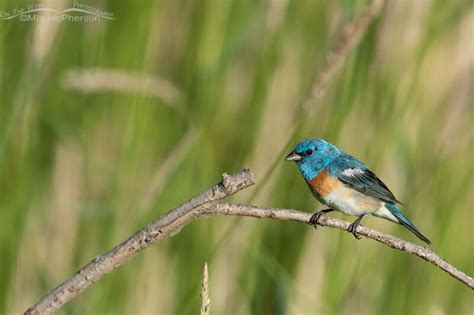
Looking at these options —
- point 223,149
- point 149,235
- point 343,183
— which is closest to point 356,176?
point 343,183

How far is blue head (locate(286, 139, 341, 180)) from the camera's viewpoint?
2539 mm

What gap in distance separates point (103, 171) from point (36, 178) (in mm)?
319

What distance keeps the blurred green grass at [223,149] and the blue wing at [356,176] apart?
3.4 inches

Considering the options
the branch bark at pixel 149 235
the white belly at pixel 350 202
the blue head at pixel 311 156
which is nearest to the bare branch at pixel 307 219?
the branch bark at pixel 149 235

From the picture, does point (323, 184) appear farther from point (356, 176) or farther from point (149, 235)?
point (149, 235)

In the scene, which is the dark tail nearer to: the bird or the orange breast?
the bird

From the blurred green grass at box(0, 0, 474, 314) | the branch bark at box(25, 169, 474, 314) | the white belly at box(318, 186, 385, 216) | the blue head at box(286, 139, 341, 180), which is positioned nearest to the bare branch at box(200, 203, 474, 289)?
the branch bark at box(25, 169, 474, 314)

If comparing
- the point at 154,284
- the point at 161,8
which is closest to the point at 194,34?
the point at 161,8

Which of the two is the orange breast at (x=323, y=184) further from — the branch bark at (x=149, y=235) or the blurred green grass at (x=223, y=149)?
the branch bark at (x=149, y=235)

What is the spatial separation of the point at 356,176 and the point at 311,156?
7.8 inches

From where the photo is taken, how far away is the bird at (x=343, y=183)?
246cm

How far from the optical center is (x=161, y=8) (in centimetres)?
297

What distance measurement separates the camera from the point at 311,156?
102 inches

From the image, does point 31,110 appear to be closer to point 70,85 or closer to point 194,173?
point 70,85
